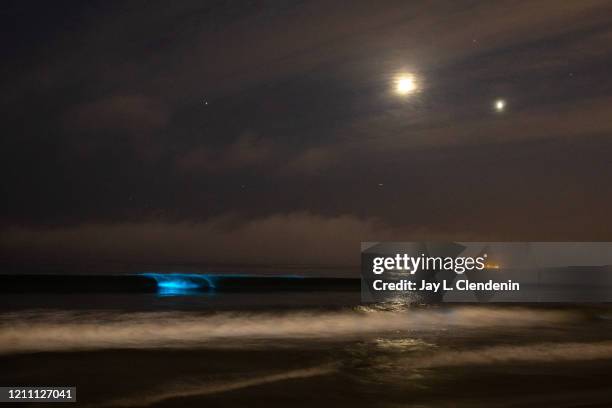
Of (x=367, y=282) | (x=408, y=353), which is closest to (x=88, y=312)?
(x=408, y=353)

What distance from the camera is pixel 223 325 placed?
19.6 meters

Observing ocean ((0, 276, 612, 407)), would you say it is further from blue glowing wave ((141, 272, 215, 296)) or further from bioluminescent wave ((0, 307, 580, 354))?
blue glowing wave ((141, 272, 215, 296))

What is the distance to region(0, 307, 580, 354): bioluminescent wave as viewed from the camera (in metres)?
15.0

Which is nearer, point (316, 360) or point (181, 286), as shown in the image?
point (316, 360)

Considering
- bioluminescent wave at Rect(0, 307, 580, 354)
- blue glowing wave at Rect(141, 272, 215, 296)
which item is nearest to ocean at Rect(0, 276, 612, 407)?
bioluminescent wave at Rect(0, 307, 580, 354)

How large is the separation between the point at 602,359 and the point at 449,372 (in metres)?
3.83

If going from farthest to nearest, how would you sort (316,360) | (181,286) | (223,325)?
(181,286) < (223,325) < (316,360)

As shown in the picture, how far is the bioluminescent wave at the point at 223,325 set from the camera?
49.1 ft

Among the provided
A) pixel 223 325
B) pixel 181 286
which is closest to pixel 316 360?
pixel 223 325

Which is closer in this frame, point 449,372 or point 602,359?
point 449,372

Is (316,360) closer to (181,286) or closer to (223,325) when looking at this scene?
(223,325)

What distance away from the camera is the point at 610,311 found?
84.1 feet

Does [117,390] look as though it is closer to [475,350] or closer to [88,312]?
[475,350]

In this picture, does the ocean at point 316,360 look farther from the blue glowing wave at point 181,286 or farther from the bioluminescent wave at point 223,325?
the blue glowing wave at point 181,286
